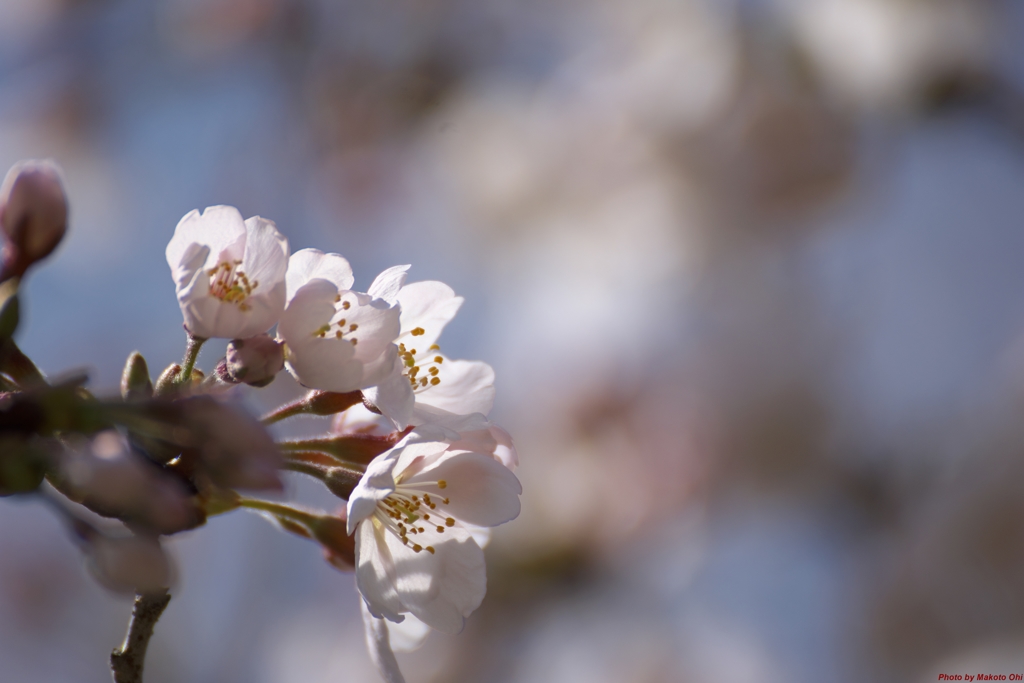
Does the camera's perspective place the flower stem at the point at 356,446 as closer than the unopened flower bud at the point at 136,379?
No

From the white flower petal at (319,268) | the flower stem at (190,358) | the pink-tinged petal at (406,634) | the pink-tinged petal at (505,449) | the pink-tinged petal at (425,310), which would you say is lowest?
the pink-tinged petal at (406,634)

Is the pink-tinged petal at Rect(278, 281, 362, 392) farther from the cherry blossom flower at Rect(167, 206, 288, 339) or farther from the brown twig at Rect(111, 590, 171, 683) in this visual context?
the brown twig at Rect(111, 590, 171, 683)

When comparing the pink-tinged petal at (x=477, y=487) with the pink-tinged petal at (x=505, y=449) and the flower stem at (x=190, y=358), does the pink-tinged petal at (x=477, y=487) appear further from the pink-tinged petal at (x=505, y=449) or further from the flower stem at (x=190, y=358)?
the flower stem at (x=190, y=358)

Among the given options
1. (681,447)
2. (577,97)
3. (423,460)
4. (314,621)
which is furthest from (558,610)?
(423,460)

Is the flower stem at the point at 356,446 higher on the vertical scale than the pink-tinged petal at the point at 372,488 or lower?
higher

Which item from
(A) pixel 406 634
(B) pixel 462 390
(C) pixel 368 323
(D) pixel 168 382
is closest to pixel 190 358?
(D) pixel 168 382

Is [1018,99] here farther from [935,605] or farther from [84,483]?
[84,483]

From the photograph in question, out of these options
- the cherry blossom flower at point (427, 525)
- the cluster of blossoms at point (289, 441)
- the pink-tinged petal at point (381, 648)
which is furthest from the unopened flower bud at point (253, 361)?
the pink-tinged petal at point (381, 648)
